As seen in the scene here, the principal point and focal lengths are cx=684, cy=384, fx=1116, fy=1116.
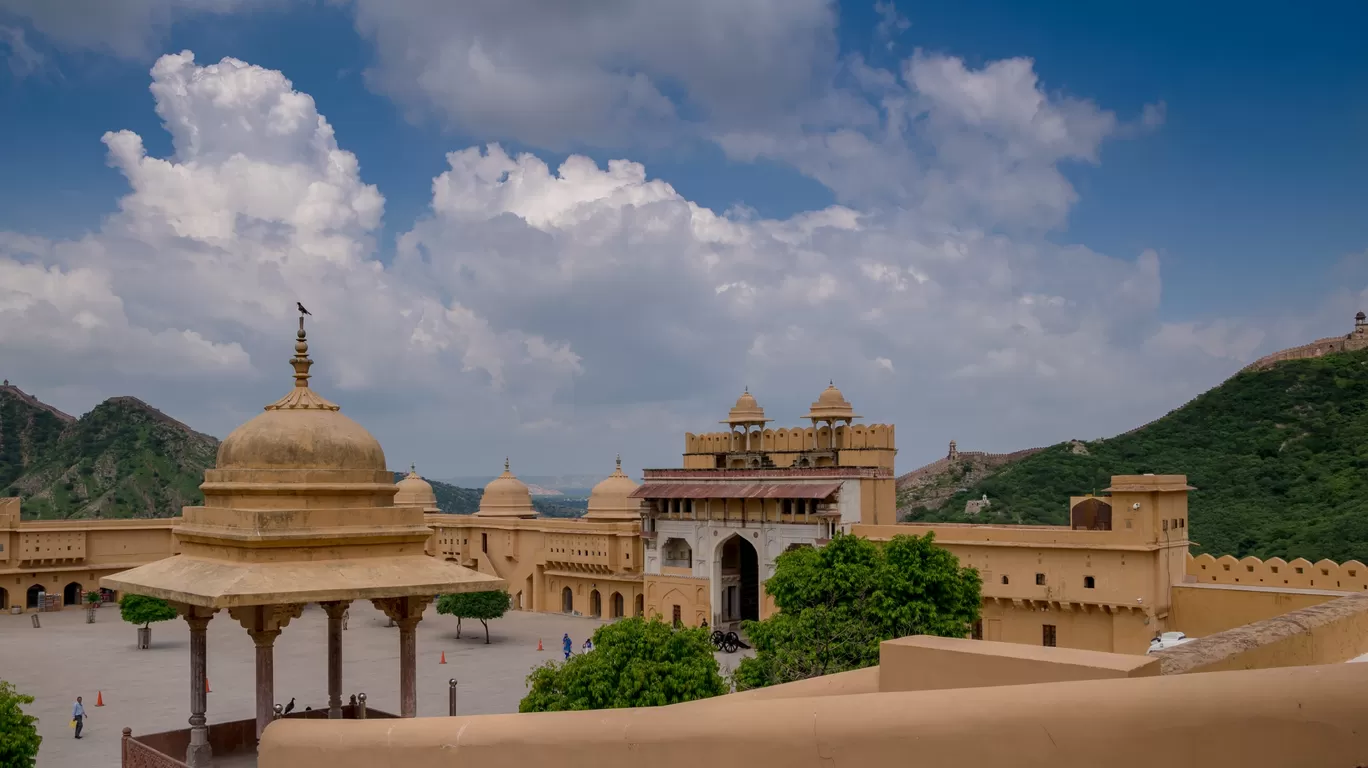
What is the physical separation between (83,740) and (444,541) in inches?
1059

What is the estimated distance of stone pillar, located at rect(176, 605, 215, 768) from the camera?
33.1ft

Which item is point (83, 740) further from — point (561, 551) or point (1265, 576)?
point (1265, 576)

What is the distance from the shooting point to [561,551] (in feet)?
148

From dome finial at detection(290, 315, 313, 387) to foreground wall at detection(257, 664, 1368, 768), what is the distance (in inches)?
202

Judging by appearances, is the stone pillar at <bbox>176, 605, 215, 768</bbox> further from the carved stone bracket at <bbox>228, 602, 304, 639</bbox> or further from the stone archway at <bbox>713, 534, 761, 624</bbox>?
the stone archway at <bbox>713, 534, 761, 624</bbox>

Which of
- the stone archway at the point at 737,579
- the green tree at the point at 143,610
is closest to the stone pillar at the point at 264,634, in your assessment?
the stone archway at the point at 737,579

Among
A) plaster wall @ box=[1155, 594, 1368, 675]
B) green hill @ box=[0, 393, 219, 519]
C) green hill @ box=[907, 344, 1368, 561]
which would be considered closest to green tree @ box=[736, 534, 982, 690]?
plaster wall @ box=[1155, 594, 1368, 675]

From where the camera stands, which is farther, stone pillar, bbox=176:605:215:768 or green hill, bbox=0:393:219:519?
green hill, bbox=0:393:219:519

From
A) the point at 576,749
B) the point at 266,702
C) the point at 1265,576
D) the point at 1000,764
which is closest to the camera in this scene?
the point at 1000,764

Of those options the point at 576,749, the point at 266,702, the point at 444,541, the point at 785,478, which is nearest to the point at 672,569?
the point at 785,478

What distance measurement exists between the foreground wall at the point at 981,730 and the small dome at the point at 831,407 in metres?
31.0

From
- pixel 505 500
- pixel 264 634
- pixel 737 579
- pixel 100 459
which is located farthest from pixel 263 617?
pixel 100 459

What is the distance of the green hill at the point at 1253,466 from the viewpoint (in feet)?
129

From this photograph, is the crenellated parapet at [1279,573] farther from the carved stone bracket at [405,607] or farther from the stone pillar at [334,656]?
the stone pillar at [334,656]
